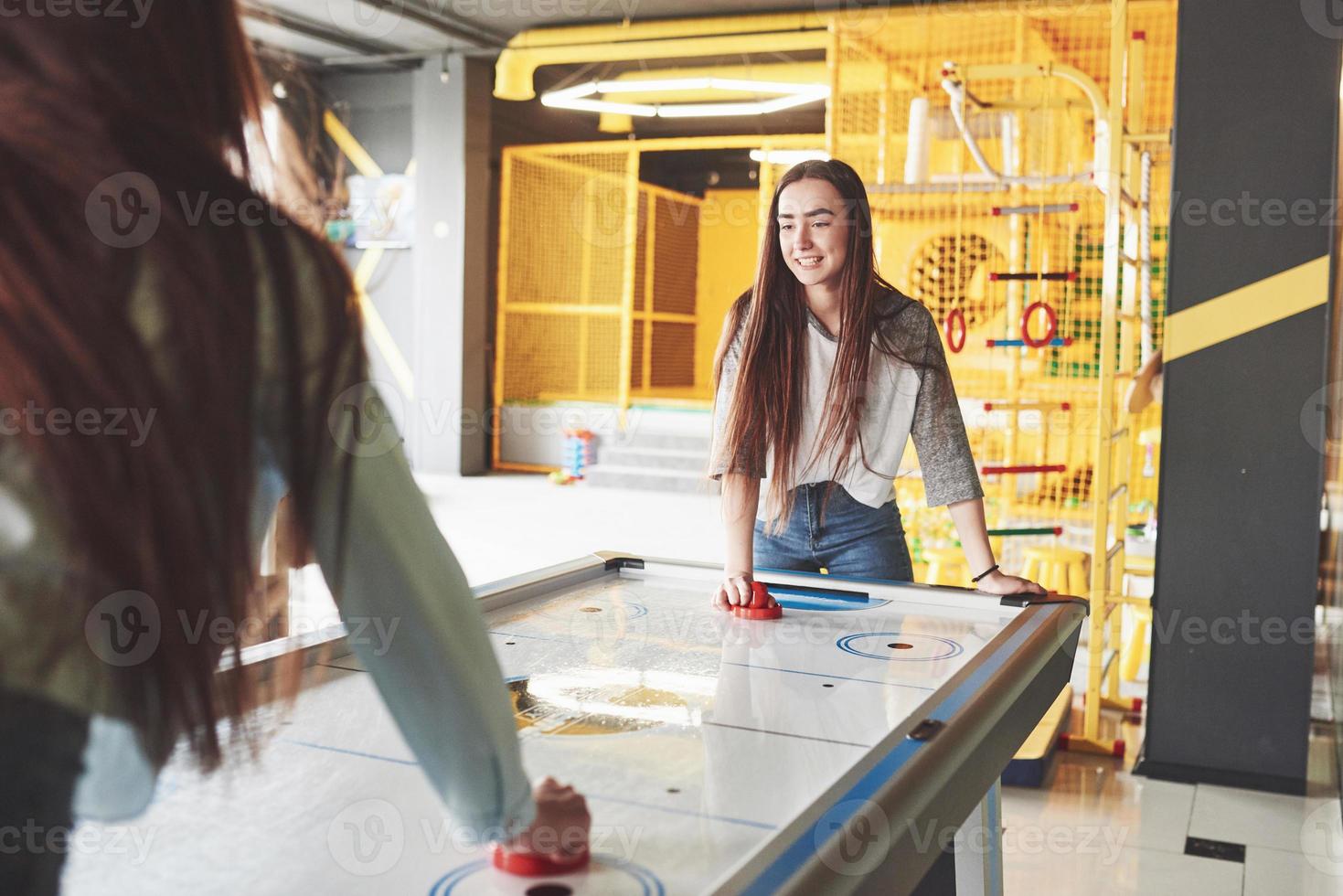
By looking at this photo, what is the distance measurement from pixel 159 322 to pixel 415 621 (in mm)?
294

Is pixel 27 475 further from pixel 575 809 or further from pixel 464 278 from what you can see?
pixel 464 278

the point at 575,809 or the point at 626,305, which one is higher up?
the point at 626,305

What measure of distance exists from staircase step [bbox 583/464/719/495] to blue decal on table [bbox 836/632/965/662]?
7.92 meters

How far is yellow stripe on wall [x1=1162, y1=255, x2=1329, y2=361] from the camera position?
3596mm

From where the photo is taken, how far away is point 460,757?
3.11ft

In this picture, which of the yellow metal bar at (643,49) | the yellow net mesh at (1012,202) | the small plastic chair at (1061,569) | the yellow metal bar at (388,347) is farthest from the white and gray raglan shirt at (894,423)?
the yellow metal bar at (388,347)

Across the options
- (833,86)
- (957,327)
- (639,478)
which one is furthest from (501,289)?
(957,327)

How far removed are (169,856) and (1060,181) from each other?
422 cm

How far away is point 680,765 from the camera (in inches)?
54.9

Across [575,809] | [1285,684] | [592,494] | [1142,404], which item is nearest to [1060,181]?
[1142,404]

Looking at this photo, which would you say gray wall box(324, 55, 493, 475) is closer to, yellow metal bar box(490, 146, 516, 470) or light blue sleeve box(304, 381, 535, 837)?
yellow metal bar box(490, 146, 516, 470)

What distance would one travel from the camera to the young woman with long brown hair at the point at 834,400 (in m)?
2.60

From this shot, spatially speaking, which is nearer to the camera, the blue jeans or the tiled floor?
the blue jeans

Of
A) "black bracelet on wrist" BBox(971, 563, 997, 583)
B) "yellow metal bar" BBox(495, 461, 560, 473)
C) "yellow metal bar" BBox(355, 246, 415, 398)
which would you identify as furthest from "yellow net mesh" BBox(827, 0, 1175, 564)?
"yellow metal bar" BBox(355, 246, 415, 398)
